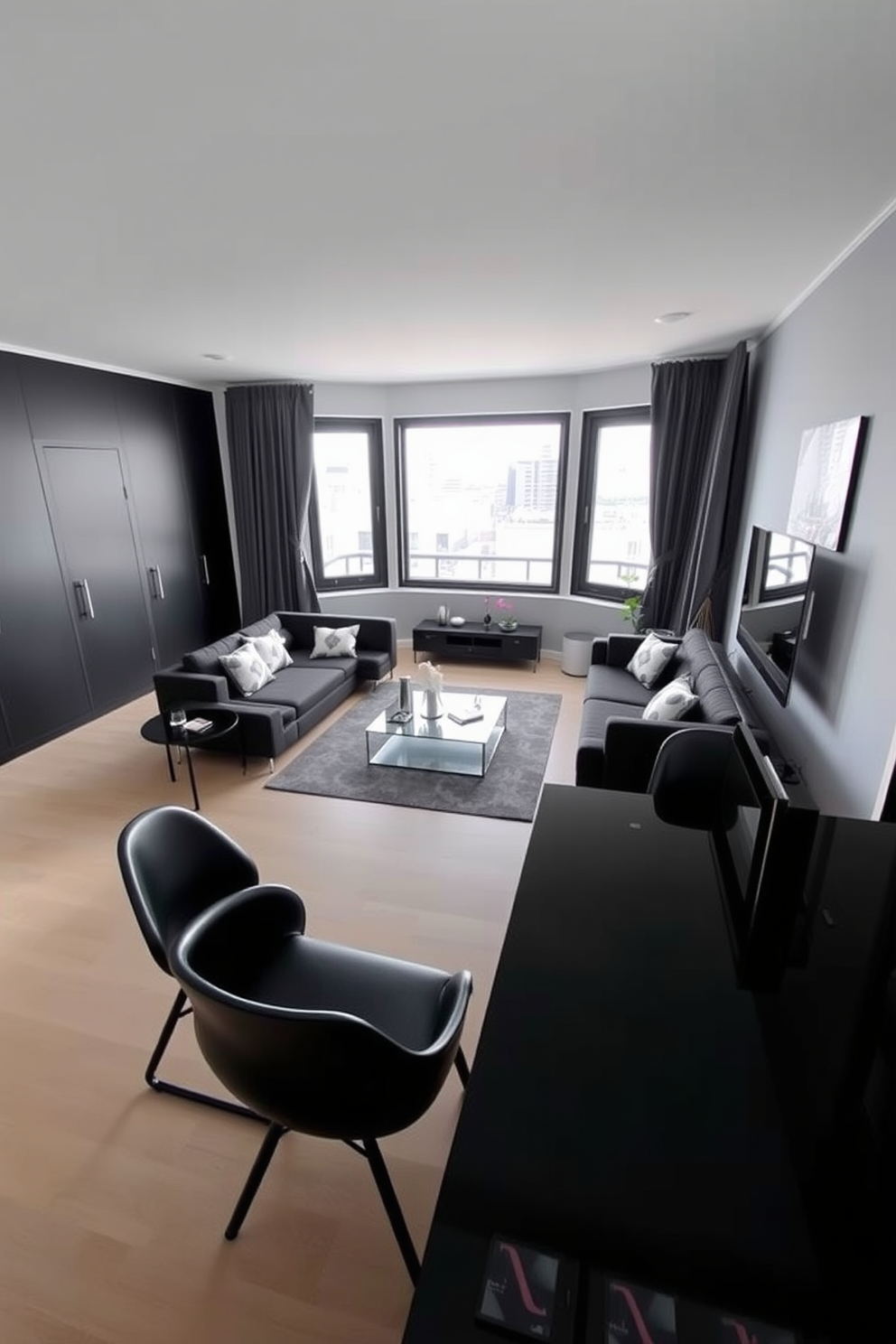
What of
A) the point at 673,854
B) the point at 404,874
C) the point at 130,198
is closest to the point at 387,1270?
the point at 673,854

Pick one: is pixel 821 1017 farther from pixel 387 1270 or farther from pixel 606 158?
pixel 606 158

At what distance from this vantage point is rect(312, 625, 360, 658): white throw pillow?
493 cm

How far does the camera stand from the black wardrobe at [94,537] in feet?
12.6

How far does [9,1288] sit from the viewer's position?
1368 mm

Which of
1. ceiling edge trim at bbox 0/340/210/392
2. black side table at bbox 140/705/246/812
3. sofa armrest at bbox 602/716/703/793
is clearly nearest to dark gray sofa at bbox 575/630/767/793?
sofa armrest at bbox 602/716/703/793

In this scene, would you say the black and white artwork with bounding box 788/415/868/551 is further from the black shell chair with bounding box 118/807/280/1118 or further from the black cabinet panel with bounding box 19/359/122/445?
the black cabinet panel with bounding box 19/359/122/445

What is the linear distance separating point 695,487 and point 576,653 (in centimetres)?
170

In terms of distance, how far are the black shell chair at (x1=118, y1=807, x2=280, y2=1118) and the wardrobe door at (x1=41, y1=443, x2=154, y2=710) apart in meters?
3.42

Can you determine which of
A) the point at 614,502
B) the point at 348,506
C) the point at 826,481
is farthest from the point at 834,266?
the point at 348,506

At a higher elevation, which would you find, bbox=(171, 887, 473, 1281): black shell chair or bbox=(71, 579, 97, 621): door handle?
bbox=(71, 579, 97, 621): door handle

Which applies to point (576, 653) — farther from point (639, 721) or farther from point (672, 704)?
point (639, 721)

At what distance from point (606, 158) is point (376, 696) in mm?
3812

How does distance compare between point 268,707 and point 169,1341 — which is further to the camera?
point 268,707

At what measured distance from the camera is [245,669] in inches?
161
